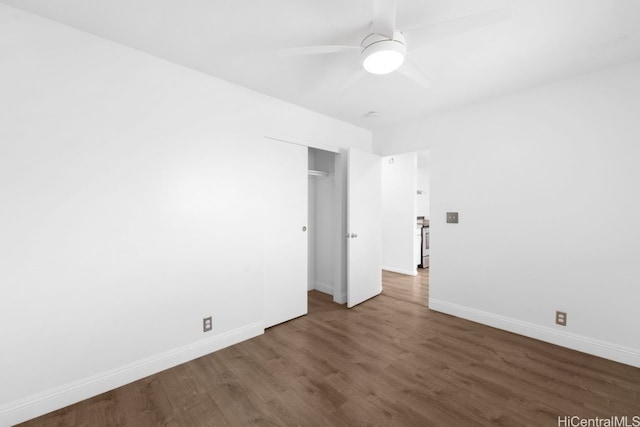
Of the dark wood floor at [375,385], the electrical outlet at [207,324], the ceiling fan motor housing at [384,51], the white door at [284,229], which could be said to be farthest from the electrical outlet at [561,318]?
the electrical outlet at [207,324]

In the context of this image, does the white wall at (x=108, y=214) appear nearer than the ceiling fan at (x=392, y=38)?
No

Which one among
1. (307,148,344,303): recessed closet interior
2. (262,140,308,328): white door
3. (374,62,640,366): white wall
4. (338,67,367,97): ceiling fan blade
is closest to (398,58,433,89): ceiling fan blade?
(338,67,367,97): ceiling fan blade

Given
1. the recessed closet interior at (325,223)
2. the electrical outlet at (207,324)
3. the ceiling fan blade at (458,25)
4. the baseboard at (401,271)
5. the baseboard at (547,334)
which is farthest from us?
the baseboard at (401,271)

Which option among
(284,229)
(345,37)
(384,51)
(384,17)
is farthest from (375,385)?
(345,37)

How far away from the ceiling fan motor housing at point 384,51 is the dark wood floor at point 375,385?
7.72ft

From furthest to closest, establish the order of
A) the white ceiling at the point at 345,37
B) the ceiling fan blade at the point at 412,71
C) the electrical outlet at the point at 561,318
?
the electrical outlet at the point at 561,318, the ceiling fan blade at the point at 412,71, the white ceiling at the point at 345,37

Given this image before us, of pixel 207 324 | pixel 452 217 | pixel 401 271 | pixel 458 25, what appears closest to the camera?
pixel 458 25

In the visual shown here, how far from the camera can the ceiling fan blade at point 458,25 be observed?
1.32 meters

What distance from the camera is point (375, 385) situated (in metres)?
2.03

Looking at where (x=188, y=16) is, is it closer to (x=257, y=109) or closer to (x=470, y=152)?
(x=257, y=109)

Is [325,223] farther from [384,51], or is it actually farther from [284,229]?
[384,51]

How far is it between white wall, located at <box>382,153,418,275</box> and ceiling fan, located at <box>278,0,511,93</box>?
Result: 11.4 feet

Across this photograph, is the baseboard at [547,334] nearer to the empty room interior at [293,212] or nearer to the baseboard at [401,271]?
the empty room interior at [293,212]

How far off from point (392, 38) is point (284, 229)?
2.20 m
